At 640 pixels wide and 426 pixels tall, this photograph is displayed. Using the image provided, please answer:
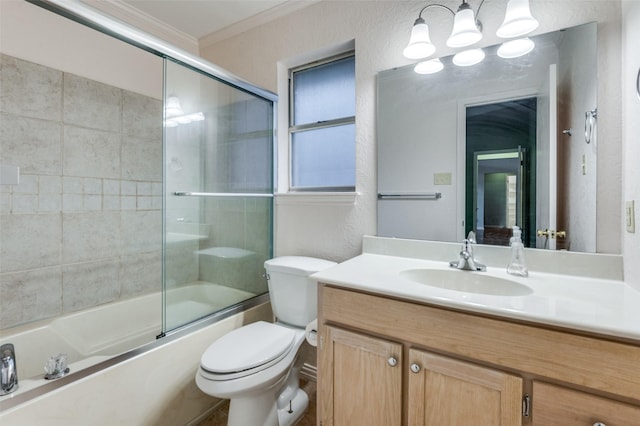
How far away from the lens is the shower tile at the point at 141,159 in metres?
1.96

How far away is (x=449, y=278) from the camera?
1260 millimetres

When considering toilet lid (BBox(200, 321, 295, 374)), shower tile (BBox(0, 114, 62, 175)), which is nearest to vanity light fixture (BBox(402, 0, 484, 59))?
toilet lid (BBox(200, 321, 295, 374))

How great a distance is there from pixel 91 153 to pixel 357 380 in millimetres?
1994

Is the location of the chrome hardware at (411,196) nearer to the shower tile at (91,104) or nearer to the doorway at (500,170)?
the doorway at (500,170)

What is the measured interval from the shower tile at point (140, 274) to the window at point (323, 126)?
3.80 ft

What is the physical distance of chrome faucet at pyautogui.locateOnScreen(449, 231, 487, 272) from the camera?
49.4 inches

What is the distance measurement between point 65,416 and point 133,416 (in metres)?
0.27

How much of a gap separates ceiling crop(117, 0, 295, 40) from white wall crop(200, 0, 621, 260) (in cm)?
11

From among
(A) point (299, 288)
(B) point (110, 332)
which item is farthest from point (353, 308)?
(B) point (110, 332)

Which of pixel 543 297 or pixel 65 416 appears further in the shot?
pixel 65 416

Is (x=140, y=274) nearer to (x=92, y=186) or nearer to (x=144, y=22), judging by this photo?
(x=92, y=186)

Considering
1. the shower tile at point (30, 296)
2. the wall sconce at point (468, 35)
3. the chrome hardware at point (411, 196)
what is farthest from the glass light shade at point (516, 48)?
the shower tile at point (30, 296)

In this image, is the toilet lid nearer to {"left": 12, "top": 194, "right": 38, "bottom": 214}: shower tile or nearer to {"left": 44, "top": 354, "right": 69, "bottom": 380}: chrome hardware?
{"left": 44, "top": 354, "right": 69, "bottom": 380}: chrome hardware

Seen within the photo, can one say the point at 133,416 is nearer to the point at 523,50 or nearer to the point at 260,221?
the point at 260,221
